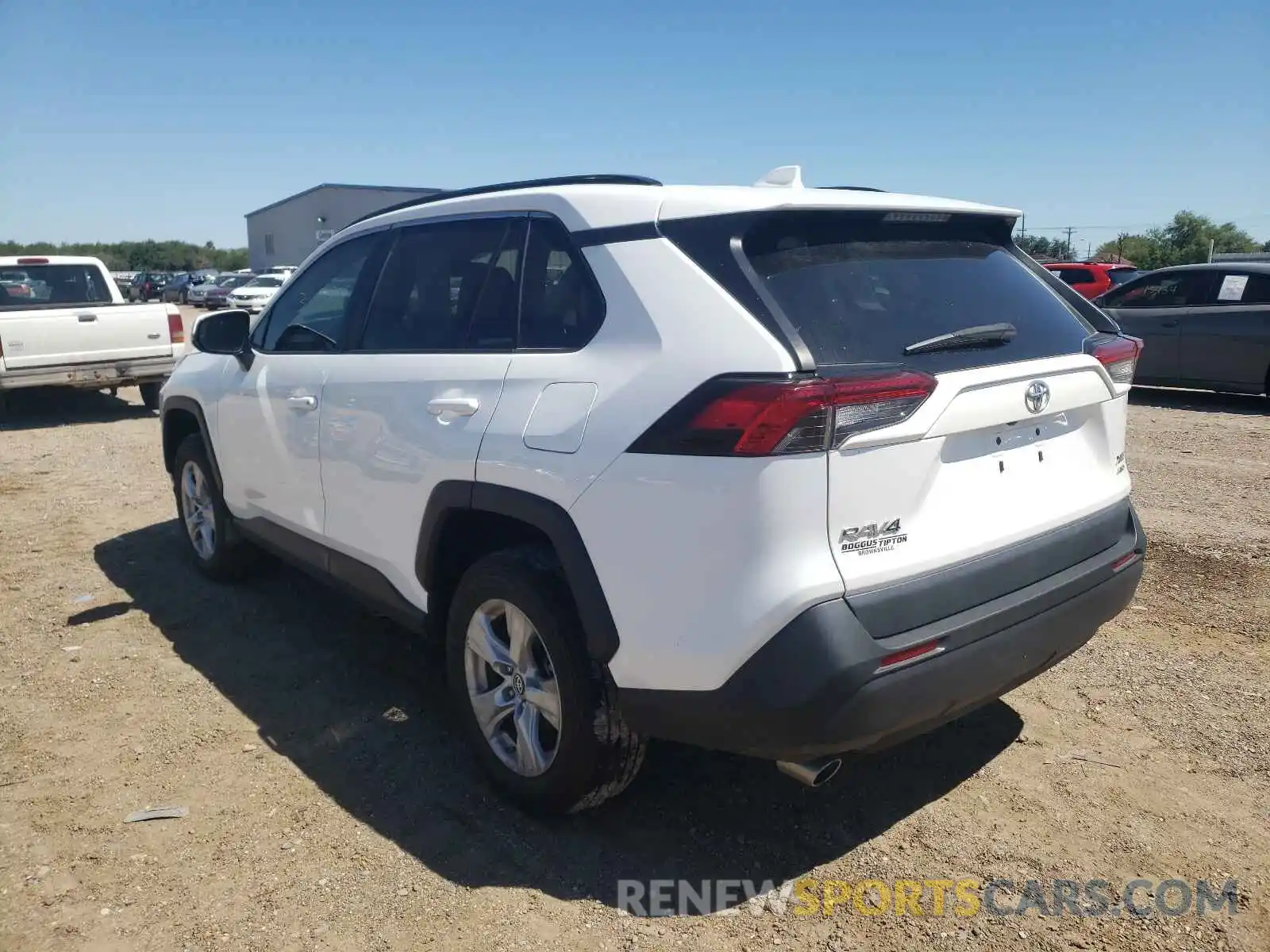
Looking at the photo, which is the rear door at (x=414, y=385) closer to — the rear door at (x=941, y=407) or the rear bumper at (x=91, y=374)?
the rear door at (x=941, y=407)

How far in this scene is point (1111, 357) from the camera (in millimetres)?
2998

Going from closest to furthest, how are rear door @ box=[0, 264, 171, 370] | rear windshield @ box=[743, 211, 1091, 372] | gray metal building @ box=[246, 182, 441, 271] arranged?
rear windshield @ box=[743, 211, 1091, 372], rear door @ box=[0, 264, 171, 370], gray metal building @ box=[246, 182, 441, 271]

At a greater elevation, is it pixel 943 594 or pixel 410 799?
pixel 943 594

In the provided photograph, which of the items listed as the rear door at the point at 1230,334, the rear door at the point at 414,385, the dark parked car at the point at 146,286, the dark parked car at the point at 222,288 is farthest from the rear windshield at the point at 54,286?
the dark parked car at the point at 146,286

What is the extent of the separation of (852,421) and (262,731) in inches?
104

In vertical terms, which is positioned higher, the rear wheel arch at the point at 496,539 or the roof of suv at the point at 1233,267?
the roof of suv at the point at 1233,267

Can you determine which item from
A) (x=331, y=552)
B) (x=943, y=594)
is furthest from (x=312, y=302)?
(x=943, y=594)

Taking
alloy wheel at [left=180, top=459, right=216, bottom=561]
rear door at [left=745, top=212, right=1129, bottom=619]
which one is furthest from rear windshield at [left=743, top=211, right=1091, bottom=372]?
alloy wheel at [left=180, top=459, right=216, bottom=561]

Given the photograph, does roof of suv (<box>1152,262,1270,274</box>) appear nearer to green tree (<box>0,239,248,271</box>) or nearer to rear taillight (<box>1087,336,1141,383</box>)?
rear taillight (<box>1087,336,1141,383</box>)

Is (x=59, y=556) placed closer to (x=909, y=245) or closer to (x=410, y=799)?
(x=410, y=799)

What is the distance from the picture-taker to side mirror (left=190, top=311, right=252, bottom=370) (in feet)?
15.0

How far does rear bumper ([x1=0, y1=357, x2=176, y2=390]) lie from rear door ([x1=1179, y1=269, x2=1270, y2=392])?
1097cm

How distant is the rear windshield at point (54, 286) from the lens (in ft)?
35.0

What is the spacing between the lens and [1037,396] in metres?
2.66
